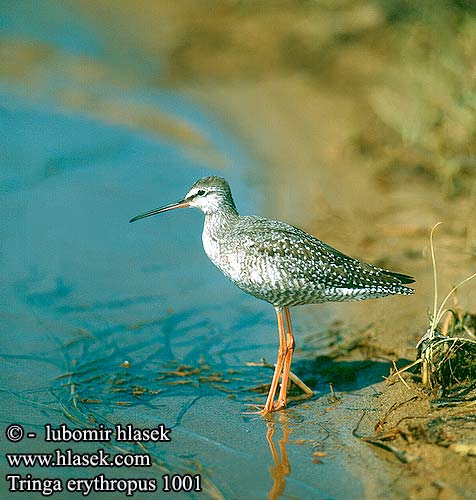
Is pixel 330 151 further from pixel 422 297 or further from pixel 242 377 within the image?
pixel 242 377

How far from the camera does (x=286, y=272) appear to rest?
251 inches

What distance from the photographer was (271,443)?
5.74m

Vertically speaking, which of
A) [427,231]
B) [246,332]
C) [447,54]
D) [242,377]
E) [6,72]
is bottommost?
[242,377]

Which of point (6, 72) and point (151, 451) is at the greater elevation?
point (6, 72)

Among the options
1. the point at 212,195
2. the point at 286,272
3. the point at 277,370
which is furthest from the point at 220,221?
the point at 277,370

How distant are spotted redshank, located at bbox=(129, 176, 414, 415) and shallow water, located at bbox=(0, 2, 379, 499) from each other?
0.57 m

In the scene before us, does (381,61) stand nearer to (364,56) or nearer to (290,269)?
(364,56)

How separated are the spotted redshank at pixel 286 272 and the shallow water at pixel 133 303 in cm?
57

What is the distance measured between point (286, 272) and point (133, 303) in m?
1.96

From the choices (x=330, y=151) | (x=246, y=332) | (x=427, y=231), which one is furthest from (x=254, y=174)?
(x=246, y=332)

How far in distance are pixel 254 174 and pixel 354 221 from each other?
5.32ft

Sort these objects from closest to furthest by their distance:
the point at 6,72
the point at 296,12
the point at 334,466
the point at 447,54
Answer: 1. the point at 334,466
2. the point at 447,54
3. the point at 6,72
4. the point at 296,12

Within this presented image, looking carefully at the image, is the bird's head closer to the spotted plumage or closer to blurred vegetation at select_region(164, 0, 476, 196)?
the spotted plumage

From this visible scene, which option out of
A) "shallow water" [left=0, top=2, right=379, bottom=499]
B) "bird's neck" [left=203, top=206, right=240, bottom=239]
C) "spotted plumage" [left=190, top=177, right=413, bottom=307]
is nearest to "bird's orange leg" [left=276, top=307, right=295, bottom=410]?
"shallow water" [left=0, top=2, right=379, bottom=499]
